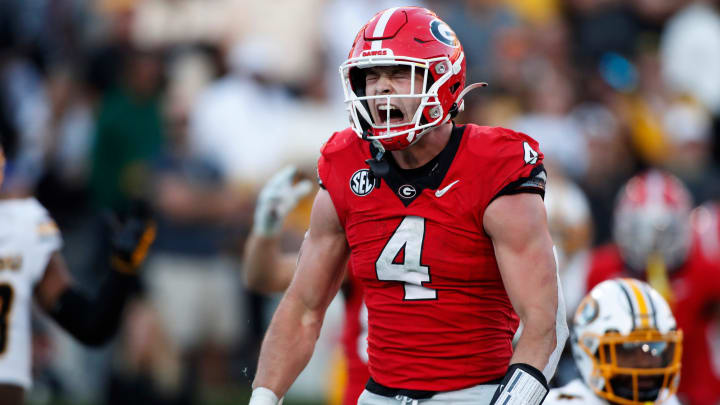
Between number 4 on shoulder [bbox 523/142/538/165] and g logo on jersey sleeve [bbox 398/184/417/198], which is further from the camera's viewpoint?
g logo on jersey sleeve [bbox 398/184/417/198]

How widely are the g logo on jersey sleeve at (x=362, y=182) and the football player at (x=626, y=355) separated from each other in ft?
4.17

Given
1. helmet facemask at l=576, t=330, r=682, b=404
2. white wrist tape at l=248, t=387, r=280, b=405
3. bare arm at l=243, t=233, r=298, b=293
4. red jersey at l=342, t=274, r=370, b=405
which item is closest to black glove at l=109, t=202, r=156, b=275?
bare arm at l=243, t=233, r=298, b=293

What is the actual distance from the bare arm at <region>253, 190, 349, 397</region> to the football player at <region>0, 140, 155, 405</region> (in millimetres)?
1316

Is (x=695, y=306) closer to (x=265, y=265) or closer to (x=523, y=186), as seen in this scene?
(x=265, y=265)

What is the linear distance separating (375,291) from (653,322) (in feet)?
4.37

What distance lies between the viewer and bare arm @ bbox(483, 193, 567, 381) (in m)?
4.05

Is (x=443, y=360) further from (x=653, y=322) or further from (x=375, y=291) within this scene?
(x=653, y=322)

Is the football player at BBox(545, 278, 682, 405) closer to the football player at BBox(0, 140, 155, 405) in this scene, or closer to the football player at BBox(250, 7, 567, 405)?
the football player at BBox(250, 7, 567, 405)

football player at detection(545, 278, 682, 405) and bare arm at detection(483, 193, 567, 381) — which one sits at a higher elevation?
Answer: bare arm at detection(483, 193, 567, 381)

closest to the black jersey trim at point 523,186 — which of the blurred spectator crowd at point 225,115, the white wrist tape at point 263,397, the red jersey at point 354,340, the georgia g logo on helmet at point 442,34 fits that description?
the georgia g logo on helmet at point 442,34

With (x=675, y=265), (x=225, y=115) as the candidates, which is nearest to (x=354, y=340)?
(x=675, y=265)

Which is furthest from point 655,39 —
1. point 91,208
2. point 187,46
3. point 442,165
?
point 442,165

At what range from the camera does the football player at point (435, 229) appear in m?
4.10

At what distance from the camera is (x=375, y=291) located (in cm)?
439
